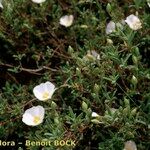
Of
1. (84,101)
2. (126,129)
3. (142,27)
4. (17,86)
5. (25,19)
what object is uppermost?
(25,19)

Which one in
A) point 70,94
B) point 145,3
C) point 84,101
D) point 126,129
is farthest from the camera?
point 145,3

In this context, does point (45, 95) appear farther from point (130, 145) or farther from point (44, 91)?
point (130, 145)

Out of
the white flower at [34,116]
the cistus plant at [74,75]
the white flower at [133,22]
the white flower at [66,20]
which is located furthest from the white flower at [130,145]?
the white flower at [66,20]

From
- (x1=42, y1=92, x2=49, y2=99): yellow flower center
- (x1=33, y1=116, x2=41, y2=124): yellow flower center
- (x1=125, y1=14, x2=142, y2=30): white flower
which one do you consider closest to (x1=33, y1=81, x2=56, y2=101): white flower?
(x1=42, y1=92, x2=49, y2=99): yellow flower center

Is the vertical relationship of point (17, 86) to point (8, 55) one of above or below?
below

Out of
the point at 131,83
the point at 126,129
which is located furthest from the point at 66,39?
the point at 126,129

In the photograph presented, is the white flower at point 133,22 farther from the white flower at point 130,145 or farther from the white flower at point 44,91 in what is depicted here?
the white flower at point 130,145

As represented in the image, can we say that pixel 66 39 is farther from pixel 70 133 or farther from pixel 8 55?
pixel 70 133
